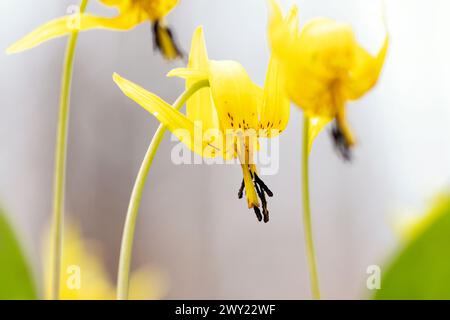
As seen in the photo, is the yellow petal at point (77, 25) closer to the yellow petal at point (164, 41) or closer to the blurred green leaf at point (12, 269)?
the yellow petal at point (164, 41)

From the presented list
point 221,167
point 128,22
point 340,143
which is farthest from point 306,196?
point 221,167

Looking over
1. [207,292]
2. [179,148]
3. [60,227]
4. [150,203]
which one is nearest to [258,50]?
[179,148]

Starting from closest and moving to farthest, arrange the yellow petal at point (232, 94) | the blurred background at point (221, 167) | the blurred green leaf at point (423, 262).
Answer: the blurred green leaf at point (423, 262), the yellow petal at point (232, 94), the blurred background at point (221, 167)

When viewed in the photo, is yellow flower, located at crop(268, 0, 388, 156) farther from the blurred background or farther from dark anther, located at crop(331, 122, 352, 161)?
the blurred background

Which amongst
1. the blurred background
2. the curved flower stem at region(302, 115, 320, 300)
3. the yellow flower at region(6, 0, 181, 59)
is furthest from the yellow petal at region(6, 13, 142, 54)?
the blurred background

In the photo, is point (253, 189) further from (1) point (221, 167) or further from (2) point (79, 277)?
(1) point (221, 167)

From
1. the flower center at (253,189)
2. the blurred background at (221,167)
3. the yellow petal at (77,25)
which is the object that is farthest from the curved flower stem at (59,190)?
the blurred background at (221,167)

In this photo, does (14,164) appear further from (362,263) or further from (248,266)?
(362,263)
